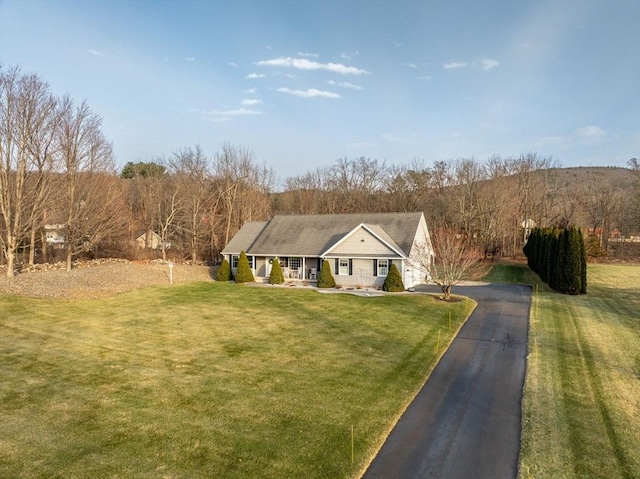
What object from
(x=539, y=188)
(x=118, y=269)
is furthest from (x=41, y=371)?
(x=539, y=188)

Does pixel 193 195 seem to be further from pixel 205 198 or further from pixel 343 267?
pixel 343 267

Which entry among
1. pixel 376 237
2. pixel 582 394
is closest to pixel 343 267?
pixel 376 237

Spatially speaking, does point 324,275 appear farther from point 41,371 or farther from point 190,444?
point 190,444

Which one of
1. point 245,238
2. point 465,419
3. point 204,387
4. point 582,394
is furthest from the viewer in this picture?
point 245,238

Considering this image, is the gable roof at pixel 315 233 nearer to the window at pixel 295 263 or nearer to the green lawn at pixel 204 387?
the window at pixel 295 263

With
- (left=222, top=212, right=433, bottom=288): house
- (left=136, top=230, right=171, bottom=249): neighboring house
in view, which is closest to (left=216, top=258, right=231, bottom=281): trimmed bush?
(left=222, top=212, right=433, bottom=288): house

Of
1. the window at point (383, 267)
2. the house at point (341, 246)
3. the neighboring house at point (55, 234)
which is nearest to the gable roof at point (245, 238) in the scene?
the house at point (341, 246)
